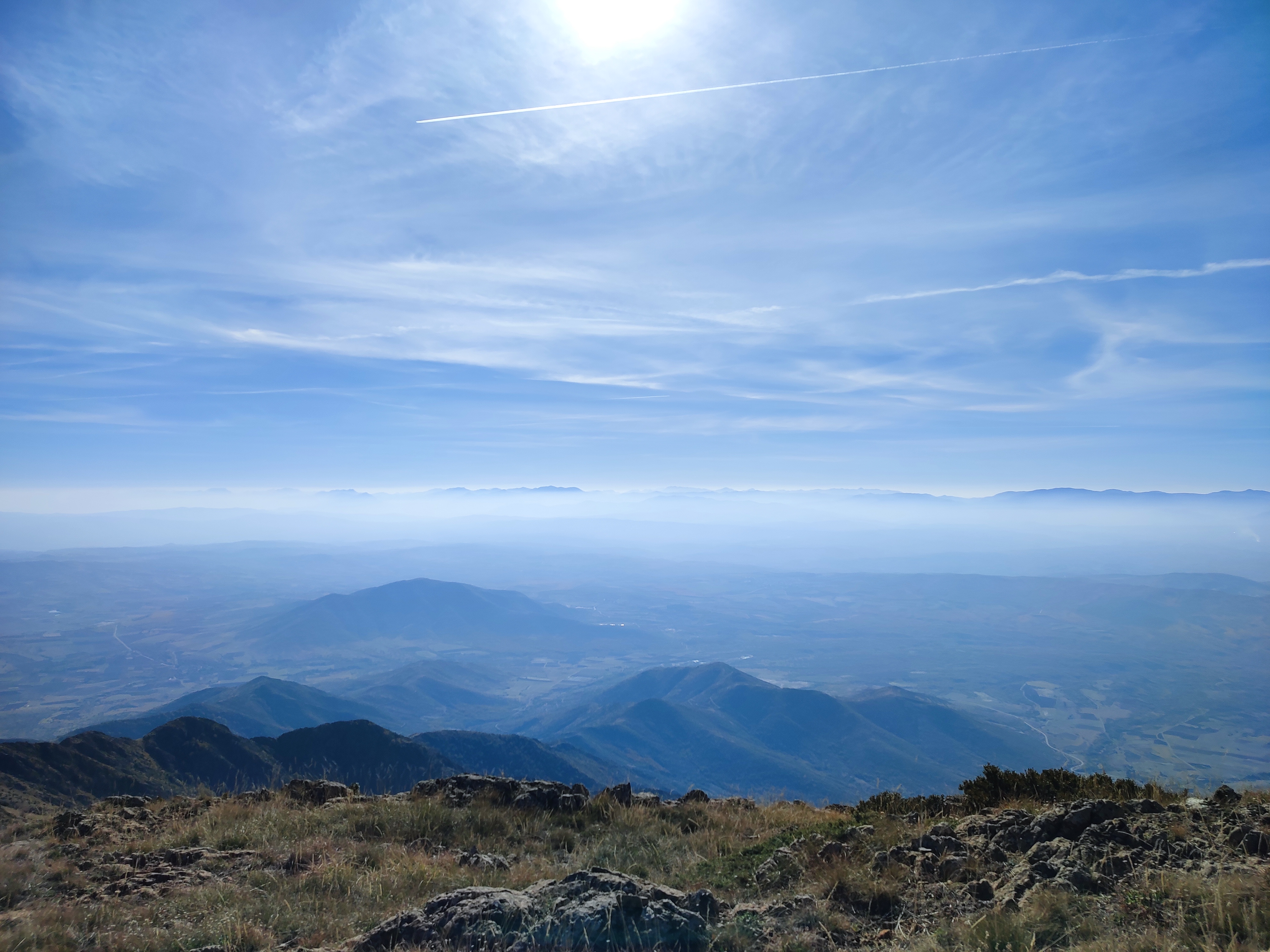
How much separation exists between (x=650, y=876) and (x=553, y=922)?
251 centimetres

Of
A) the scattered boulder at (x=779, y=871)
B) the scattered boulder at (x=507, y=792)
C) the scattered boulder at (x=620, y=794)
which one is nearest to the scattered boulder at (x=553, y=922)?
the scattered boulder at (x=779, y=871)

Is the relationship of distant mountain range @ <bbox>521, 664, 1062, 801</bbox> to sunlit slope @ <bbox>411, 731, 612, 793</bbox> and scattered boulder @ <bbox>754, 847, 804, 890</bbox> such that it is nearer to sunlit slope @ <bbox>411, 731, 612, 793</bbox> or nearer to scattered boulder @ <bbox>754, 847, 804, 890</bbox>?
sunlit slope @ <bbox>411, 731, 612, 793</bbox>

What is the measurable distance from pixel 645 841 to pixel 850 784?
16739 centimetres

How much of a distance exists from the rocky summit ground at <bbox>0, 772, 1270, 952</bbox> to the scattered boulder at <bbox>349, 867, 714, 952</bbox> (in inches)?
0.7

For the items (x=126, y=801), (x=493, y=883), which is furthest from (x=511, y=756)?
(x=493, y=883)

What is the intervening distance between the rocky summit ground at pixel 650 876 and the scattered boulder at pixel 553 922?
0.06ft

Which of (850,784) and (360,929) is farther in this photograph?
(850,784)

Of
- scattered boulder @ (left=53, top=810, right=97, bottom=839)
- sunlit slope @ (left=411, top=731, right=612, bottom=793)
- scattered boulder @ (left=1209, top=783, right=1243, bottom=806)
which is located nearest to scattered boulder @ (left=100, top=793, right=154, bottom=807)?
scattered boulder @ (left=53, top=810, right=97, bottom=839)

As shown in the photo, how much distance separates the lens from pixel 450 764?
6488 cm

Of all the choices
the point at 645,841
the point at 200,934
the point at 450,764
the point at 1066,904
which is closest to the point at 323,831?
the point at 200,934

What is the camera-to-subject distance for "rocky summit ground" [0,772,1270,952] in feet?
15.5

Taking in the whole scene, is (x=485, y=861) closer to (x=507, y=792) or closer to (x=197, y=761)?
(x=507, y=792)

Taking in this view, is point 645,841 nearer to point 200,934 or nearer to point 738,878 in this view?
point 738,878

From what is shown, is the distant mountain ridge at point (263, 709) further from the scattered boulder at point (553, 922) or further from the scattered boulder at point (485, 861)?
the scattered boulder at point (553, 922)
